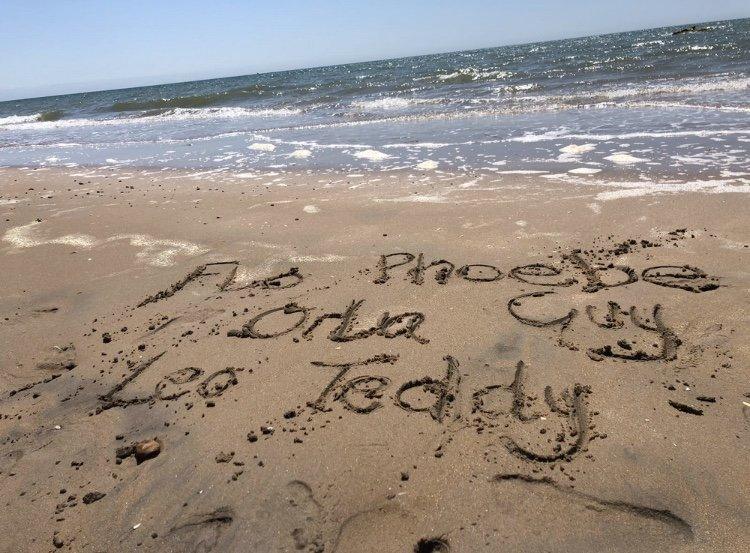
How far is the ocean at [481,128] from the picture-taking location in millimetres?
7770

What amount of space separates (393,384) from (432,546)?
1.09 meters

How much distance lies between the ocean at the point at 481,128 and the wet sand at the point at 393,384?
2299 mm

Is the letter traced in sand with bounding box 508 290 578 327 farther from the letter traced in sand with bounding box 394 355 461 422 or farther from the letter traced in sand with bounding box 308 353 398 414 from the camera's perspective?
the letter traced in sand with bounding box 308 353 398 414

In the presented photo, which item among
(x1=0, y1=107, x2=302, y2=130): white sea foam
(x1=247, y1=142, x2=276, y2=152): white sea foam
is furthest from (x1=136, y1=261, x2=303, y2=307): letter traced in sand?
(x1=0, y1=107, x2=302, y2=130): white sea foam

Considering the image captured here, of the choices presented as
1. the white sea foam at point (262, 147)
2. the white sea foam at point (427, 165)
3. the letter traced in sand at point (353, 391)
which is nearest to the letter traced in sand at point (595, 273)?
the letter traced in sand at point (353, 391)

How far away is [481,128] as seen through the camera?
37.2 feet

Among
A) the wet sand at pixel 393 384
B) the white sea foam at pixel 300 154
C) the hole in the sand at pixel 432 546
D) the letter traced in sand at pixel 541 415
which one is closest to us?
the hole in the sand at pixel 432 546

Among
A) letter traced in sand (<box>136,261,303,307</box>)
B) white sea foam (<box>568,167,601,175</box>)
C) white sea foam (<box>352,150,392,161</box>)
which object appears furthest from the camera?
white sea foam (<box>352,150,392,161</box>)

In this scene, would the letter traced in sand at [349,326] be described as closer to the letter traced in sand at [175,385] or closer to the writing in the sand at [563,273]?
the letter traced in sand at [175,385]

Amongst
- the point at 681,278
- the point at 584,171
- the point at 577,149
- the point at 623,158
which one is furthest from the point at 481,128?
the point at 681,278

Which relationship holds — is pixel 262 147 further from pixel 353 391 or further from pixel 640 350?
pixel 640 350

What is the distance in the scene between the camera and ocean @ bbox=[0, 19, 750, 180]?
306 inches

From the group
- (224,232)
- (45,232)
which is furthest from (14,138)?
(224,232)

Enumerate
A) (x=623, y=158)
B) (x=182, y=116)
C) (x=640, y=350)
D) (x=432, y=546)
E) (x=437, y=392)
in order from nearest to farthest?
(x=432, y=546), (x=437, y=392), (x=640, y=350), (x=623, y=158), (x=182, y=116)
